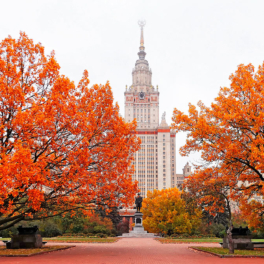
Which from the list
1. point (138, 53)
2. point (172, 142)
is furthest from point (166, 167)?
point (138, 53)

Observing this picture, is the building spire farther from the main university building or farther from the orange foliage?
the orange foliage

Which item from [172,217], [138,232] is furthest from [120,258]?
[138,232]

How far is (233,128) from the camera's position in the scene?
20.4m

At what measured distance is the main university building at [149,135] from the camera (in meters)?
147

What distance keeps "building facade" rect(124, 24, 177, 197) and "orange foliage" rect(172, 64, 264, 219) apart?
12138 cm

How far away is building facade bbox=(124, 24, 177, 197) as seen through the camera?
5787 inches

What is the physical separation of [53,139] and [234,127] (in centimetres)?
1089

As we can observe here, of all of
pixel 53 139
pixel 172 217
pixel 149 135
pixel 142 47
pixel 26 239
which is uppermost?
pixel 142 47

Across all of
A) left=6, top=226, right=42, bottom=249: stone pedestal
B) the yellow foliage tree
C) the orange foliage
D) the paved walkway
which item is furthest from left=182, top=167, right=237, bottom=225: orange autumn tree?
the yellow foliage tree

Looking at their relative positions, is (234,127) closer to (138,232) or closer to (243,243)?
(243,243)

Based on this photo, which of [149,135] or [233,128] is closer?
[233,128]

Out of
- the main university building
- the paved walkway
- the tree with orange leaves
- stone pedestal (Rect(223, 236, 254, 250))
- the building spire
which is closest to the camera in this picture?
the paved walkway

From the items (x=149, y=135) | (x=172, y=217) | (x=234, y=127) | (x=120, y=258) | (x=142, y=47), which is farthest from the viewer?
(x=142, y=47)

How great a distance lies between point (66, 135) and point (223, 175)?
1086 cm
